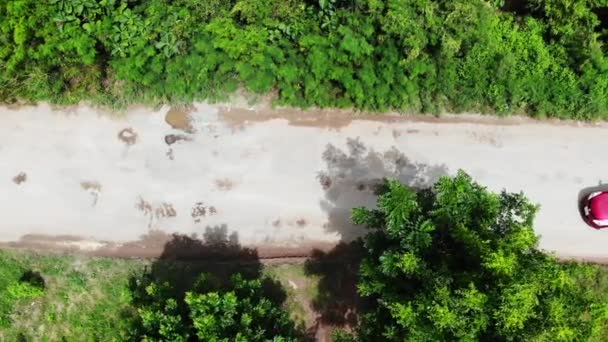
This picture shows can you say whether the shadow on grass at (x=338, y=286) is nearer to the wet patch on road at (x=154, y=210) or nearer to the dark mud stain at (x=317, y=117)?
the dark mud stain at (x=317, y=117)

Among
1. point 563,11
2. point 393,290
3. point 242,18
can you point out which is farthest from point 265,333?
point 563,11

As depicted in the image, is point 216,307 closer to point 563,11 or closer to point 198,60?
point 198,60

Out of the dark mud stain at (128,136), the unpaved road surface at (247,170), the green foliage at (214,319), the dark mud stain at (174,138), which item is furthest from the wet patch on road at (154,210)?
the green foliage at (214,319)

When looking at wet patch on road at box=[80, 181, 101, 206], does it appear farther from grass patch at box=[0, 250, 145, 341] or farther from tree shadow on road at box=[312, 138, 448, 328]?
tree shadow on road at box=[312, 138, 448, 328]

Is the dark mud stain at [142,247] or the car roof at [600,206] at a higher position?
the car roof at [600,206]

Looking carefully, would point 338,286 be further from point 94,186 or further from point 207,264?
point 94,186

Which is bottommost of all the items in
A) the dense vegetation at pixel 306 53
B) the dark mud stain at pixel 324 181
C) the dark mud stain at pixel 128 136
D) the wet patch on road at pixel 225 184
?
the wet patch on road at pixel 225 184

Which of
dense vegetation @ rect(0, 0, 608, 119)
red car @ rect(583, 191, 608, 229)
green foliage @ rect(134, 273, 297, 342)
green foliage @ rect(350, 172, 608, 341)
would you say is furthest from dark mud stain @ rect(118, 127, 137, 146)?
red car @ rect(583, 191, 608, 229)

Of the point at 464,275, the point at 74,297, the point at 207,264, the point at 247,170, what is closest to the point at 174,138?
the point at 247,170
